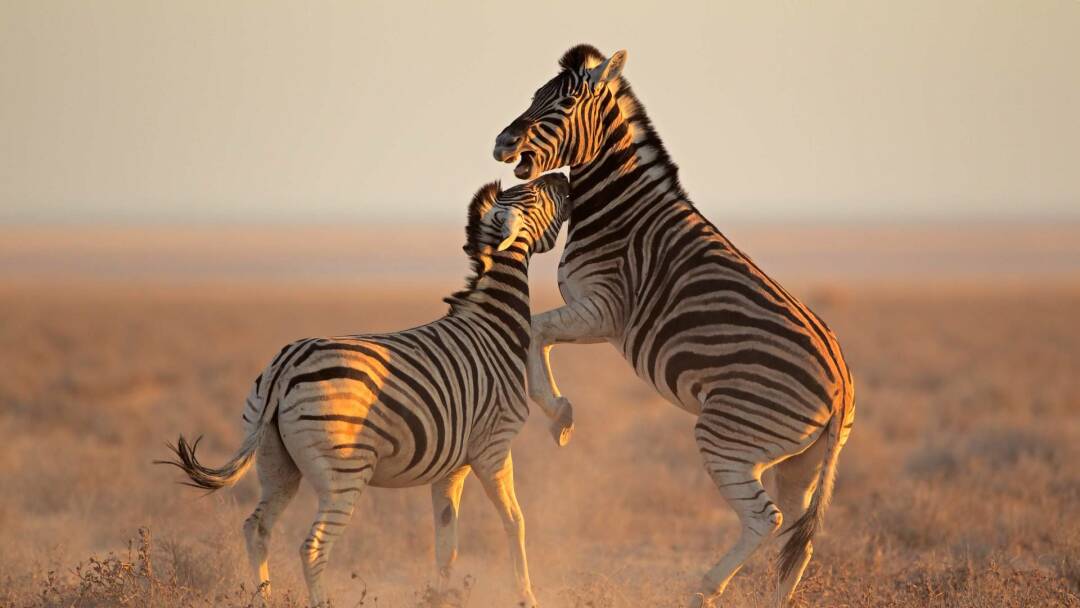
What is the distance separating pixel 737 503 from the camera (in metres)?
7.21

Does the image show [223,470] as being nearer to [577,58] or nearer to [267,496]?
A: [267,496]

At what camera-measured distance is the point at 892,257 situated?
123 meters

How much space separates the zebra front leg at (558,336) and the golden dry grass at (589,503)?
46.3 inches

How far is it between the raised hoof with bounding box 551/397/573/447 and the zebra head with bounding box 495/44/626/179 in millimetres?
1455

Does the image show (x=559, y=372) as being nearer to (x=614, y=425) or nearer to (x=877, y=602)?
(x=614, y=425)

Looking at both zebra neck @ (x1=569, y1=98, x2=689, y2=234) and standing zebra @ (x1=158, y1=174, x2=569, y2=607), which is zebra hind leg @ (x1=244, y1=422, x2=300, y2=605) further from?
zebra neck @ (x1=569, y1=98, x2=689, y2=234)

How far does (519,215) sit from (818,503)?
100 inches

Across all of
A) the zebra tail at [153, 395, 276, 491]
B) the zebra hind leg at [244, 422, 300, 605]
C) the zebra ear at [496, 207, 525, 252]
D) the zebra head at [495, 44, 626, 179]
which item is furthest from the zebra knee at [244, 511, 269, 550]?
Result: the zebra head at [495, 44, 626, 179]

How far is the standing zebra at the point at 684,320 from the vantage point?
23.7ft

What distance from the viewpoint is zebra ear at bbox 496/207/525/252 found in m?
7.75

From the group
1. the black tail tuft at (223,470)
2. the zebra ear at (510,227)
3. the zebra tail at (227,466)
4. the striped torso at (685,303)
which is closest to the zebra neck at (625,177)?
the striped torso at (685,303)

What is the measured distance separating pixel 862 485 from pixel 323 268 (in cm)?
9320

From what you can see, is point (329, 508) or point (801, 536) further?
point (801, 536)

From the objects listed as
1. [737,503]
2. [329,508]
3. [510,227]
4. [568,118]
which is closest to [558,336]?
[510,227]
